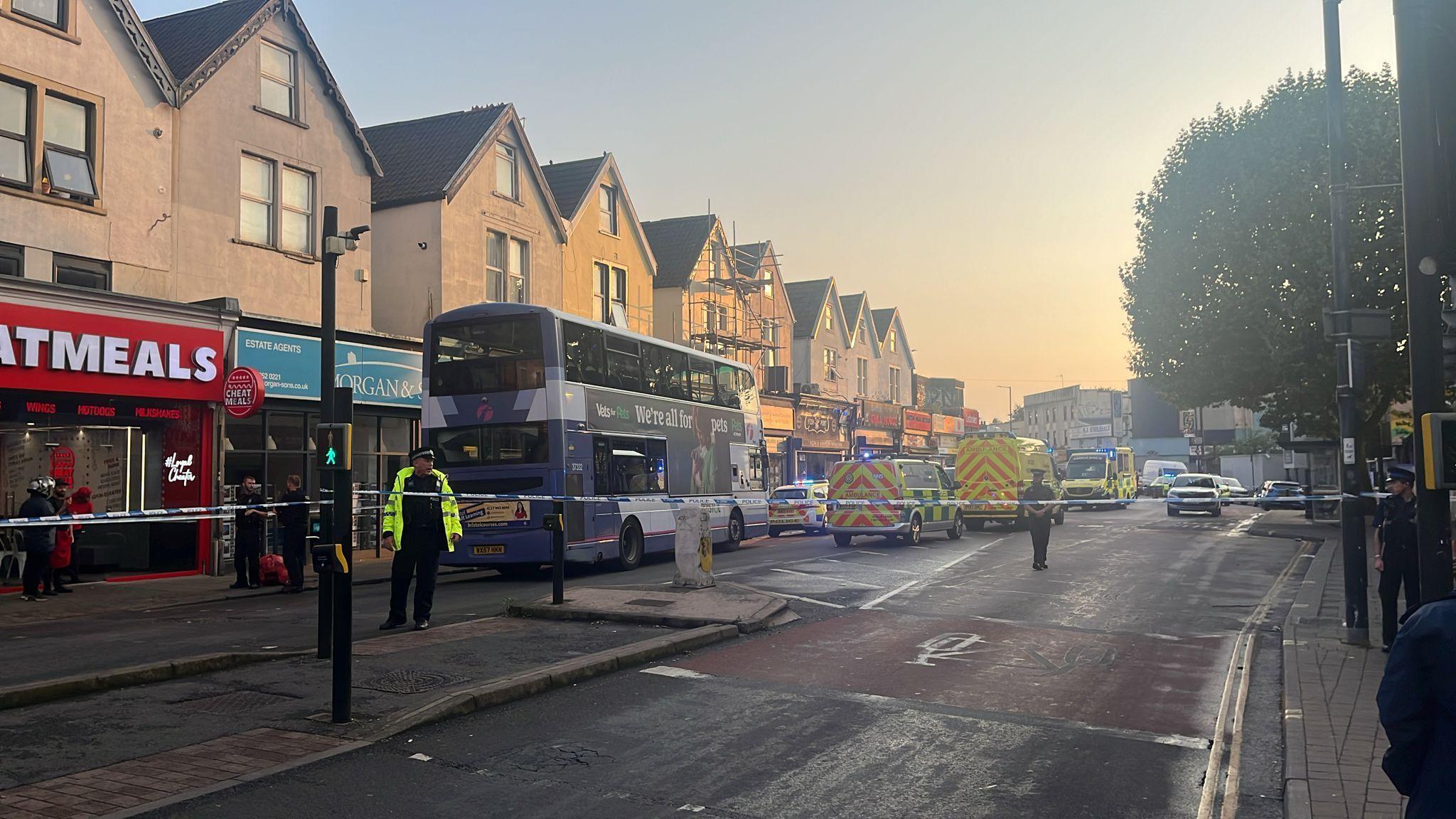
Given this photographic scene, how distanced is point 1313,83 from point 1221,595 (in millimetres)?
23575

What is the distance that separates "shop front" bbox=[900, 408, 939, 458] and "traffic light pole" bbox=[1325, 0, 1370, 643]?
49.2 metres

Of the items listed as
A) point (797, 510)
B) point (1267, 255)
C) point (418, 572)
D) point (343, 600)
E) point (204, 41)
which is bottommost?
point (797, 510)

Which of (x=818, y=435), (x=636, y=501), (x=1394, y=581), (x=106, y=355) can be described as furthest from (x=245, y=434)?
(x=818, y=435)

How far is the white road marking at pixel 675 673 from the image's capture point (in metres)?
9.39

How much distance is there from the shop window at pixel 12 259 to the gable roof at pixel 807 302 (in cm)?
3656

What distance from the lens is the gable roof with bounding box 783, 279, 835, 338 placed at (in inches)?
2095

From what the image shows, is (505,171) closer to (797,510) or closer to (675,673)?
(797,510)

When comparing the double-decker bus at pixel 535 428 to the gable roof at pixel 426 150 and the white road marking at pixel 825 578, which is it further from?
the gable roof at pixel 426 150

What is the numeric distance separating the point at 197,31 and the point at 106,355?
29.9ft

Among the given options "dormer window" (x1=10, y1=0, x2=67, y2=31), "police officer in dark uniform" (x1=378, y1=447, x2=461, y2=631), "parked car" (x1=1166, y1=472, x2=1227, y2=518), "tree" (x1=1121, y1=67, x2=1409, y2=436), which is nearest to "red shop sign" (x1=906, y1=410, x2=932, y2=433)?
"parked car" (x1=1166, y1=472, x2=1227, y2=518)

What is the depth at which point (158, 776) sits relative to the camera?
6.18m

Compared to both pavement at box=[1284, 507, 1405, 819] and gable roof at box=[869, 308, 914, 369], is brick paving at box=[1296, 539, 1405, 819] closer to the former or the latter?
pavement at box=[1284, 507, 1405, 819]

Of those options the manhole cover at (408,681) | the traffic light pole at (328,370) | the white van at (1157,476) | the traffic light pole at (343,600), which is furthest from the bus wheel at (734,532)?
the white van at (1157,476)

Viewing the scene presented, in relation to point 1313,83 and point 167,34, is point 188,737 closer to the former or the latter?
point 167,34
